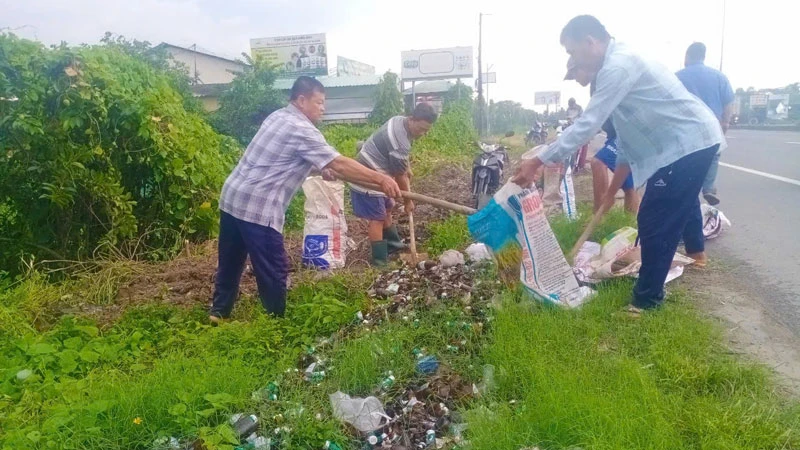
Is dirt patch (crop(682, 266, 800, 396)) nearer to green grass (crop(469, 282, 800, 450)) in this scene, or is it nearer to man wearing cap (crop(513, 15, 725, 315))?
green grass (crop(469, 282, 800, 450))

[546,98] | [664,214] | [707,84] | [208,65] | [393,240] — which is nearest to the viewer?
[664,214]

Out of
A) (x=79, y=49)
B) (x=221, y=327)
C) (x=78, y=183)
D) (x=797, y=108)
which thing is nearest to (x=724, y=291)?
(x=221, y=327)

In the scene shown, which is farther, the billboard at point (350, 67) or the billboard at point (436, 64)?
the billboard at point (350, 67)

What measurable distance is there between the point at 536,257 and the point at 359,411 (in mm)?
1620

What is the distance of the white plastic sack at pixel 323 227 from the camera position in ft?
17.1

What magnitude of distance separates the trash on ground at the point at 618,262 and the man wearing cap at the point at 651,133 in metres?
0.47

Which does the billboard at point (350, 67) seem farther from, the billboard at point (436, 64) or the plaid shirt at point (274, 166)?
the plaid shirt at point (274, 166)

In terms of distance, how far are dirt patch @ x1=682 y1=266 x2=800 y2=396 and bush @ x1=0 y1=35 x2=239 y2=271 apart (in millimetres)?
4479

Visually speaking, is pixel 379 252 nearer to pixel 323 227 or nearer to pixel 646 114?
pixel 323 227

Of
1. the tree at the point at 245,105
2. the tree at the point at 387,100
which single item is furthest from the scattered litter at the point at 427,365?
the tree at the point at 387,100

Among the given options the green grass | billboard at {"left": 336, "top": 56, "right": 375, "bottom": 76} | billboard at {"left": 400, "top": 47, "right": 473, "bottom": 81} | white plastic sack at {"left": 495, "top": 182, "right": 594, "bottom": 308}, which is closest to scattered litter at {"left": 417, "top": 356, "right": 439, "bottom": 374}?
the green grass

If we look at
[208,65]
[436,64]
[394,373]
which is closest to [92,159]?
[394,373]

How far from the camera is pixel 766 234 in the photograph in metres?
5.55

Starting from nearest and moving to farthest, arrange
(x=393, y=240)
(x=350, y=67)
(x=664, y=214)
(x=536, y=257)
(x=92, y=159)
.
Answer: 1. (x=664, y=214)
2. (x=536, y=257)
3. (x=92, y=159)
4. (x=393, y=240)
5. (x=350, y=67)
